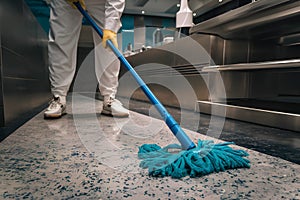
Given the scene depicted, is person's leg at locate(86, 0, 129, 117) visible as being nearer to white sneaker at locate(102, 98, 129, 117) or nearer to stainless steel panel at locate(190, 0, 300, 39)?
white sneaker at locate(102, 98, 129, 117)

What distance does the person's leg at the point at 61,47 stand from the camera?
3.86ft

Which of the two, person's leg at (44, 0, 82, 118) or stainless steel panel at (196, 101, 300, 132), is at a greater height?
person's leg at (44, 0, 82, 118)

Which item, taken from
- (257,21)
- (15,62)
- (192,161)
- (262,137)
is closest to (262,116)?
(262,137)

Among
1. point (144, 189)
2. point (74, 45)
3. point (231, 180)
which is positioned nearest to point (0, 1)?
point (74, 45)

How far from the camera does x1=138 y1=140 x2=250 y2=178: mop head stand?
0.51 m

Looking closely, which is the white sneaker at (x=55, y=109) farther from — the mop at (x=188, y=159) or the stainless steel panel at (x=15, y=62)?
the mop at (x=188, y=159)

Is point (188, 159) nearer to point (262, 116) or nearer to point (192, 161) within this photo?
point (192, 161)

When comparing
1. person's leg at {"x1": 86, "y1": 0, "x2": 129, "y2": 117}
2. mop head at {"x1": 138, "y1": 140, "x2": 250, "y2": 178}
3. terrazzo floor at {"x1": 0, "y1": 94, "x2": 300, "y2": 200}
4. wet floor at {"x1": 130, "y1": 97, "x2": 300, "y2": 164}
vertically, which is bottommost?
wet floor at {"x1": 130, "y1": 97, "x2": 300, "y2": 164}

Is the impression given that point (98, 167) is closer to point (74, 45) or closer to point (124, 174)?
point (124, 174)

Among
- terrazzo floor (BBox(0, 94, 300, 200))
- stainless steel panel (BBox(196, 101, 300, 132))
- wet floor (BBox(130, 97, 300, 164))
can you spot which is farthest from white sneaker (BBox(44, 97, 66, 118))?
stainless steel panel (BBox(196, 101, 300, 132))

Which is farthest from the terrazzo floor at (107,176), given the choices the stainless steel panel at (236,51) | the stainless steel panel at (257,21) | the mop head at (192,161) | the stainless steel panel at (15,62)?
the stainless steel panel at (236,51)

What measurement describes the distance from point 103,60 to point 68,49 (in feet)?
0.65

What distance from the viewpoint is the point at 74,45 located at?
1.24 metres

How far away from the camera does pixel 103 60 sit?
1275 mm
